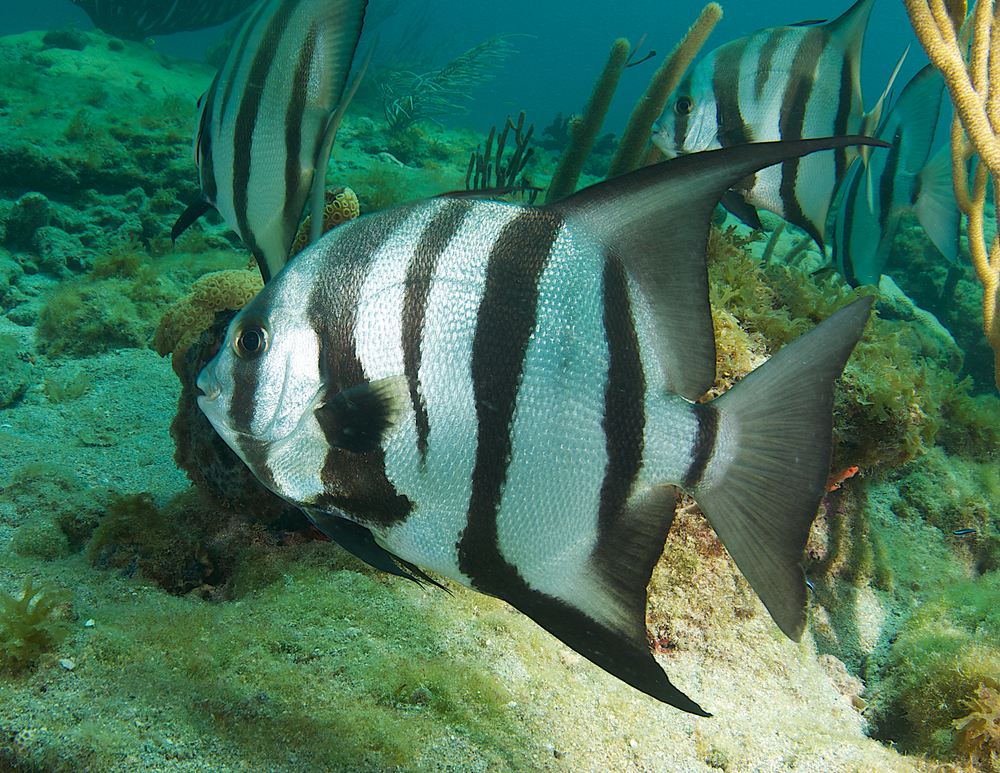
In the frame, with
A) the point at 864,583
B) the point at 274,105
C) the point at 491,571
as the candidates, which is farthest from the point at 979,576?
the point at 274,105

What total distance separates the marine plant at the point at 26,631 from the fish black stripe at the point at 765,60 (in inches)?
147

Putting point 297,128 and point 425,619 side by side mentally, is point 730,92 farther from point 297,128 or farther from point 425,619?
point 425,619

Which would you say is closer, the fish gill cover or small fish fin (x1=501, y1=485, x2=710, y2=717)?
small fish fin (x1=501, y1=485, x2=710, y2=717)

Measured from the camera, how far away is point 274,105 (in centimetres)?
195

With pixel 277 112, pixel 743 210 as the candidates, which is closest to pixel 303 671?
pixel 277 112

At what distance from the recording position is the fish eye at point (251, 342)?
108cm

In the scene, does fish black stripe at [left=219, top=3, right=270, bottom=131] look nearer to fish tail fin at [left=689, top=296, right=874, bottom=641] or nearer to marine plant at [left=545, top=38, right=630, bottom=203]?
fish tail fin at [left=689, top=296, right=874, bottom=641]

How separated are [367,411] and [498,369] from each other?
26 centimetres

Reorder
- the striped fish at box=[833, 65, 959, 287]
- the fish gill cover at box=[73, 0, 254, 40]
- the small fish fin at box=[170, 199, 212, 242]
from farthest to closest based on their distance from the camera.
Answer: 1. the fish gill cover at box=[73, 0, 254, 40]
2. the striped fish at box=[833, 65, 959, 287]
3. the small fish fin at box=[170, 199, 212, 242]

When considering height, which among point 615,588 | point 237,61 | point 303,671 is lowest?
point 303,671

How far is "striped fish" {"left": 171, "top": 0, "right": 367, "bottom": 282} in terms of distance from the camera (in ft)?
6.35

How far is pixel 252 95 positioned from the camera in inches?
76.7

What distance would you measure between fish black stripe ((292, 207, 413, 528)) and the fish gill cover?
2231 cm

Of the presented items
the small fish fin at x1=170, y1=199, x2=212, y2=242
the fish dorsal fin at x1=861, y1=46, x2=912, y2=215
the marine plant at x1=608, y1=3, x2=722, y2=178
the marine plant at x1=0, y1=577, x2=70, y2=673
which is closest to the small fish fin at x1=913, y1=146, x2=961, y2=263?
the fish dorsal fin at x1=861, y1=46, x2=912, y2=215
